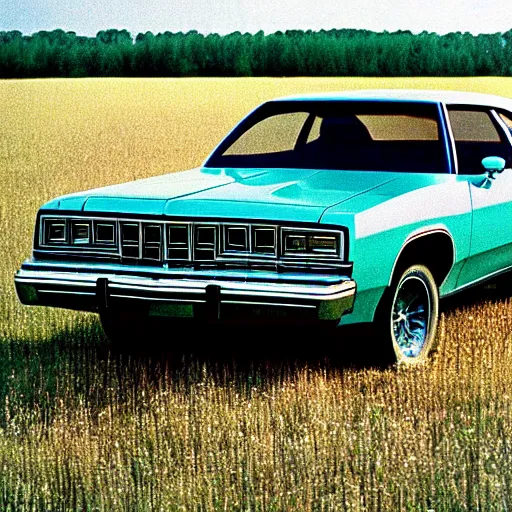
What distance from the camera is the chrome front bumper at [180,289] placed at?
5605 mm

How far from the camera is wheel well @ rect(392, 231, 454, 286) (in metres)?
6.26

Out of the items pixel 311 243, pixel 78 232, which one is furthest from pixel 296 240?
pixel 78 232

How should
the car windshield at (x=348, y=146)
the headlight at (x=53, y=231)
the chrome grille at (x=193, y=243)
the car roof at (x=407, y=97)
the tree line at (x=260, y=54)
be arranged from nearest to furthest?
1. the chrome grille at (x=193, y=243)
2. the headlight at (x=53, y=231)
3. the car windshield at (x=348, y=146)
4. the car roof at (x=407, y=97)
5. the tree line at (x=260, y=54)

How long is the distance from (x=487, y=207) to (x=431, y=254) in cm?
64

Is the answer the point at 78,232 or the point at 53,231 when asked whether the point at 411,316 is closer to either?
the point at 78,232

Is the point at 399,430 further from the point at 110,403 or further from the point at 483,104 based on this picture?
the point at 483,104

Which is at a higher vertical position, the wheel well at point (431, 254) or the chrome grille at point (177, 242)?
the chrome grille at point (177, 242)

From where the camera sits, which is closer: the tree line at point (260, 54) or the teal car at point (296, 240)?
the teal car at point (296, 240)

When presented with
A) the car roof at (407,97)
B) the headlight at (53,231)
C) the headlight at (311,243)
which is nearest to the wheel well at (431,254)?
the headlight at (311,243)

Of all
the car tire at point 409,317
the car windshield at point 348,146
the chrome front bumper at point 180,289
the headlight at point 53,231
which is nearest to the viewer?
the chrome front bumper at point 180,289

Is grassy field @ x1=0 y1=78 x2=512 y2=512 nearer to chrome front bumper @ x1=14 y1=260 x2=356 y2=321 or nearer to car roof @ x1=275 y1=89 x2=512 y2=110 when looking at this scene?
chrome front bumper @ x1=14 y1=260 x2=356 y2=321

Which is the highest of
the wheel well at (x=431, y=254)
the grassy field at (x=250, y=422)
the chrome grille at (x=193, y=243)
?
the chrome grille at (x=193, y=243)

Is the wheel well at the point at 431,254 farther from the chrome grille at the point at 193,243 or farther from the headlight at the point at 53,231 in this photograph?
the headlight at the point at 53,231

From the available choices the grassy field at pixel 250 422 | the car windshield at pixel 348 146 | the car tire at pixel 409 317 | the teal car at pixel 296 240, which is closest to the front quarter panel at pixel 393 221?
the teal car at pixel 296 240
